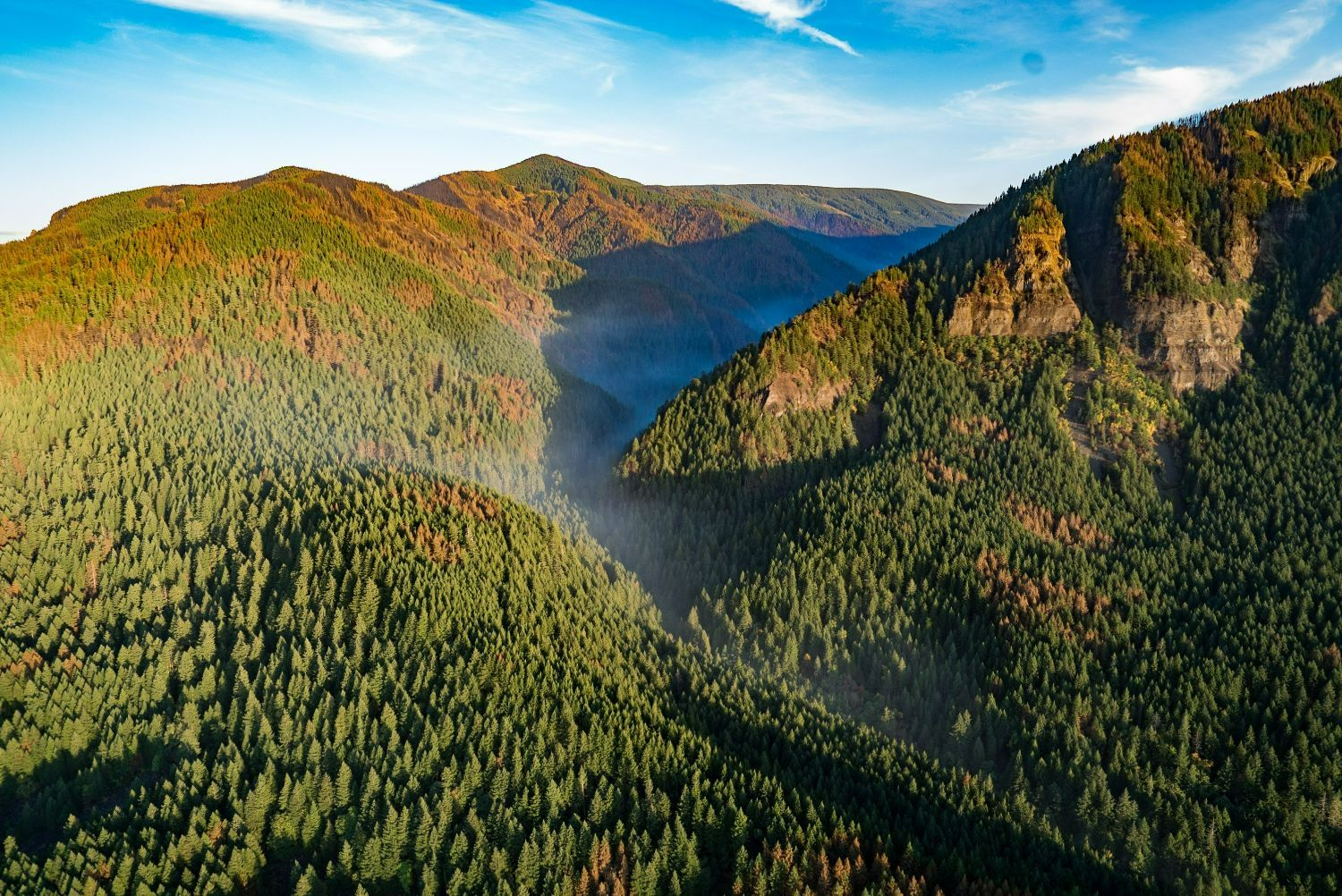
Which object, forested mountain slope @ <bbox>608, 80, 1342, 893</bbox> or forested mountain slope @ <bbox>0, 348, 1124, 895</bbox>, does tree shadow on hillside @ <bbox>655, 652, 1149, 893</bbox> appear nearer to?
forested mountain slope @ <bbox>0, 348, 1124, 895</bbox>

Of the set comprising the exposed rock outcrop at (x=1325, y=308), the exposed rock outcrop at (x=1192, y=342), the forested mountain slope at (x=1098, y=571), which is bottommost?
the forested mountain slope at (x=1098, y=571)

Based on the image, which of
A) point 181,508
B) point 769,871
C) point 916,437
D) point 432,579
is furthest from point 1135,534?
point 181,508

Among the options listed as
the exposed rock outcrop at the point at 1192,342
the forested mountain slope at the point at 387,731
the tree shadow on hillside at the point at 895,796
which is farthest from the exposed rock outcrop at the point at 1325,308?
the forested mountain slope at the point at 387,731

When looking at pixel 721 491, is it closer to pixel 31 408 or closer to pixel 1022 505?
pixel 1022 505

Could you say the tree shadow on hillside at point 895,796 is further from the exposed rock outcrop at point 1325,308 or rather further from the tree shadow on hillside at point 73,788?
the exposed rock outcrop at point 1325,308

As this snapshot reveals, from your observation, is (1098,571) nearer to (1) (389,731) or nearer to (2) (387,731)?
(1) (389,731)

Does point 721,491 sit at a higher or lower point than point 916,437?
lower

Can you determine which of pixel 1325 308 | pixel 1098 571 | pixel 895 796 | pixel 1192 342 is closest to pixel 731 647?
pixel 895 796

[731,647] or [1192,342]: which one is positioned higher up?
[1192,342]

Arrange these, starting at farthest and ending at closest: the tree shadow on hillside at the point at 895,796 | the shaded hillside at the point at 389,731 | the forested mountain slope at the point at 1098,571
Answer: the forested mountain slope at the point at 1098,571, the tree shadow on hillside at the point at 895,796, the shaded hillside at the point at 389,731
